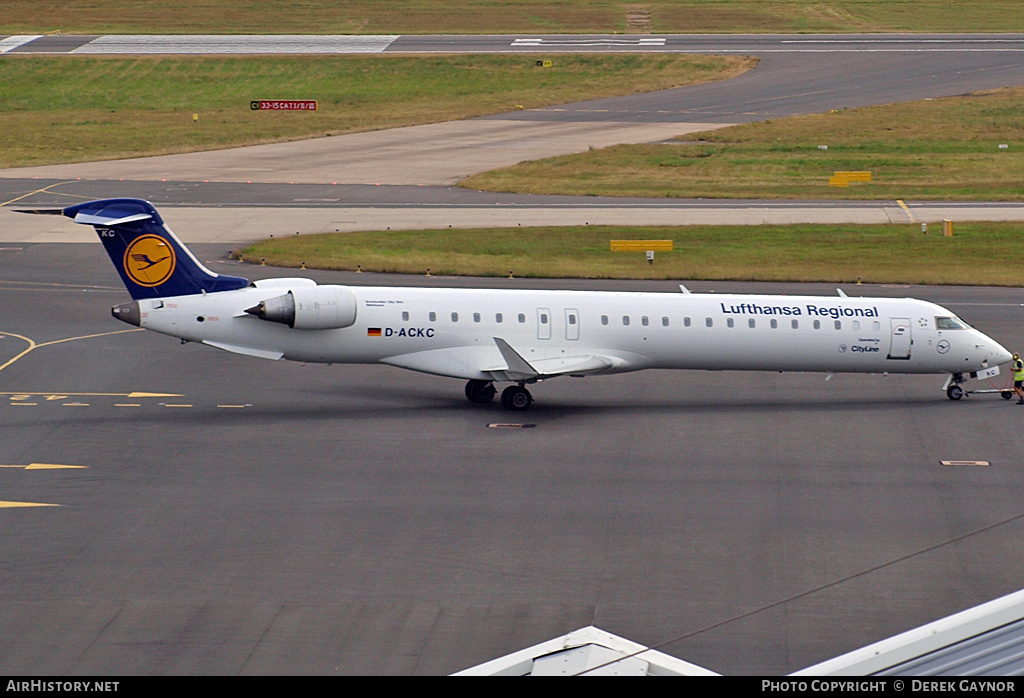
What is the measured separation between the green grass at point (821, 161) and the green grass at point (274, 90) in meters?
19.7

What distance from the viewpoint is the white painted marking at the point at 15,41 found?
12031 centimetres

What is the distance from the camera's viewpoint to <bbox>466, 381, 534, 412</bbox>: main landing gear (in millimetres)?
36031

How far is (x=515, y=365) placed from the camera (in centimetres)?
3550

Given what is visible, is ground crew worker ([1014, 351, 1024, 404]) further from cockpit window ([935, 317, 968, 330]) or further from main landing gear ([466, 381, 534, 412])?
main landing gear ([466, 381, 534, 412])

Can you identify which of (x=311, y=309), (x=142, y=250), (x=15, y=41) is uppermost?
(x=15, y=41)

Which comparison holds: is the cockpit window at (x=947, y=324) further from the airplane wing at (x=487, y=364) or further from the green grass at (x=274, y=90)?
the green grass at (x=274, y=90)

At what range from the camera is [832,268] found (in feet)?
181

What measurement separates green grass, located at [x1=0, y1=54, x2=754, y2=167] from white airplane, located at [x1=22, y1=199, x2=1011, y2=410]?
56.2 metres

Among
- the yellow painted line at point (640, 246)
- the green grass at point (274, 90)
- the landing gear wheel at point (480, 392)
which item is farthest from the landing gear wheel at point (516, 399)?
the green grass at point (274, 90)

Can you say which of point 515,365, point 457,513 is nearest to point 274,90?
point 515,365

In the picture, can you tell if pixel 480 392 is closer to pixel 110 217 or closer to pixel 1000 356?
pixel 110 217

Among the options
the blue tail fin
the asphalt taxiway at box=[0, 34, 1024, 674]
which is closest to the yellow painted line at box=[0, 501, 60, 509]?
the asphalt taxiway at box=[0, 34, 1024, 674]

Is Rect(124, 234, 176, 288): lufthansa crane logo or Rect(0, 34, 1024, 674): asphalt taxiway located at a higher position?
Rect(124, 234, 176, 288): lufthansa crane logo

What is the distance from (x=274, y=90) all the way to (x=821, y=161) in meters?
48.1
